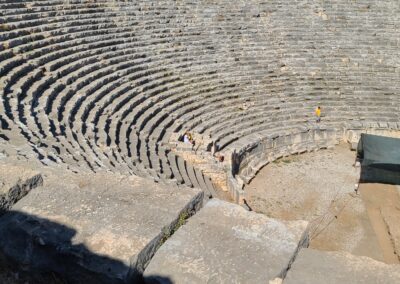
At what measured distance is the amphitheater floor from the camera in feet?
35.5

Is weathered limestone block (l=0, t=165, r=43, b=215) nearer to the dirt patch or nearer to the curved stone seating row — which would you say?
the curved stone seating row

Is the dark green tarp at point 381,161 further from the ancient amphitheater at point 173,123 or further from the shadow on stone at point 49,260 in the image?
the shadow on stone at point 49,260

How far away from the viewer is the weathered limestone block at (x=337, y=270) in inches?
130

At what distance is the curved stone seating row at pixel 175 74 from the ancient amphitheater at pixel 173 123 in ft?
0.18

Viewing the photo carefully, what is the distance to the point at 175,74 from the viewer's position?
1574 centimetres

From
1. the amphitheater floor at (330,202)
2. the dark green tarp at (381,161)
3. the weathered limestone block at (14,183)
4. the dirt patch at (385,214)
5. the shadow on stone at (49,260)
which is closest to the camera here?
the shadow on stone at (49,260)

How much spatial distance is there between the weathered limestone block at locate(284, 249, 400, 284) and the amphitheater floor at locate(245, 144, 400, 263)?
23.5ft

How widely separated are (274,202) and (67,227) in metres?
9.35

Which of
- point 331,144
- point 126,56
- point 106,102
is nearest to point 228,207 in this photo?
point 106,102

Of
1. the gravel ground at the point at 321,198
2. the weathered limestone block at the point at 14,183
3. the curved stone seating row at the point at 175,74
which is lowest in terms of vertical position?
the gravel ground at the point at 321,198

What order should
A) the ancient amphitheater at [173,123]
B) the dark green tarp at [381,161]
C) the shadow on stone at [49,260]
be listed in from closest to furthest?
the shadow on stone at [49,260], the ancient amphitheater at [173,123], the dark green tarp at [381,161]

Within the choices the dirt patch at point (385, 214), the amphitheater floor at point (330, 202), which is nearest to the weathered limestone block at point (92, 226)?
the amphitheater floor at point (330, 202)

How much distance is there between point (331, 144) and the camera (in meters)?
16.4

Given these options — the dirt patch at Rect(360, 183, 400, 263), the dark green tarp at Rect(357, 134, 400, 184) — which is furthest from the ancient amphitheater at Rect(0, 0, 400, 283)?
the dirt patch at Rect(360, 183, 400, 263)
